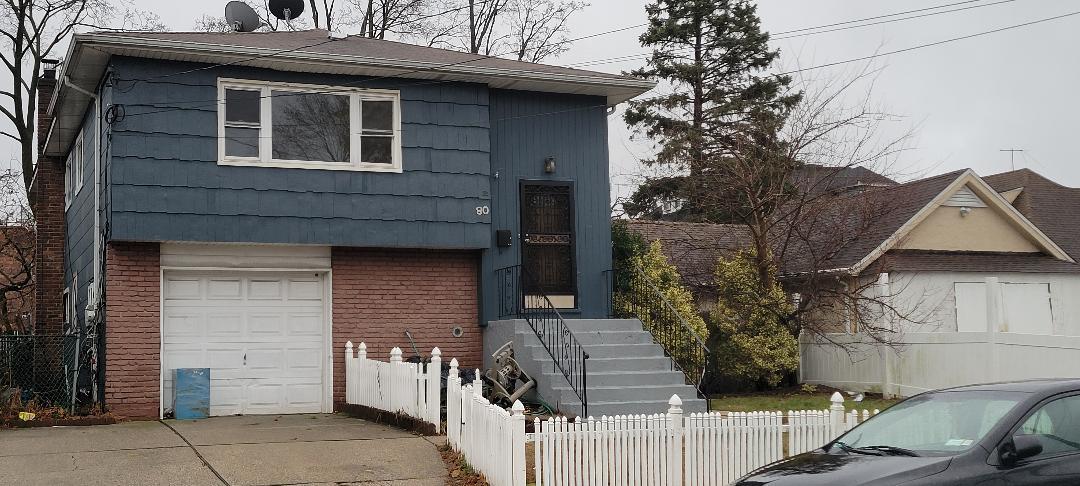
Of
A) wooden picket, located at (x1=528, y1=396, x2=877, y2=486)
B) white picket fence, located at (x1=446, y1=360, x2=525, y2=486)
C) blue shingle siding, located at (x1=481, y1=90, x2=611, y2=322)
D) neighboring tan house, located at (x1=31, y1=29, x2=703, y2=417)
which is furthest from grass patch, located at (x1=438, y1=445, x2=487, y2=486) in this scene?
blue shingle siding, located at (x1=481, y1=90, x2=611, y2=322)

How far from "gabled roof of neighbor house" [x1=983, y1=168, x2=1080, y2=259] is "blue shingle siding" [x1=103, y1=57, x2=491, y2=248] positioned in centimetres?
1715

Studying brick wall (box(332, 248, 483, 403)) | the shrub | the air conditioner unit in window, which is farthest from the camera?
the shrub

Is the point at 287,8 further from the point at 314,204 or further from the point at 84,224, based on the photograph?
the point at 314,204

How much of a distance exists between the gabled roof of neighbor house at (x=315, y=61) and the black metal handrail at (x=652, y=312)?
3110mm

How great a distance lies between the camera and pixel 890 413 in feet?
28.6

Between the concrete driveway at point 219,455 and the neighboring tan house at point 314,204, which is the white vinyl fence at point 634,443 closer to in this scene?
the concrete driveway at point 219,455

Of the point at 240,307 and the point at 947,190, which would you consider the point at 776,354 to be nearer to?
the point at 947,190

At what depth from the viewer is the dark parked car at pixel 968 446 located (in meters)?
7.30

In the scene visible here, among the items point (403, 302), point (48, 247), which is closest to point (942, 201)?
point (403, 302)

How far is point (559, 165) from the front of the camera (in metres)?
18.4

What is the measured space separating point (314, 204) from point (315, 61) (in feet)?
6.91

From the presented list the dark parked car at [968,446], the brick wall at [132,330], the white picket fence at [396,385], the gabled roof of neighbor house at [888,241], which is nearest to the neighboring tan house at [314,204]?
the brick wall at [132,330]

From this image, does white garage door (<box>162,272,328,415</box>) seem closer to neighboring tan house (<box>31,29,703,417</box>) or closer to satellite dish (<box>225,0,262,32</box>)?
neighboring tan house (<box>31,29,703,417</box>)

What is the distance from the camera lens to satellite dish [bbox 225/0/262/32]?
63.3 ft
